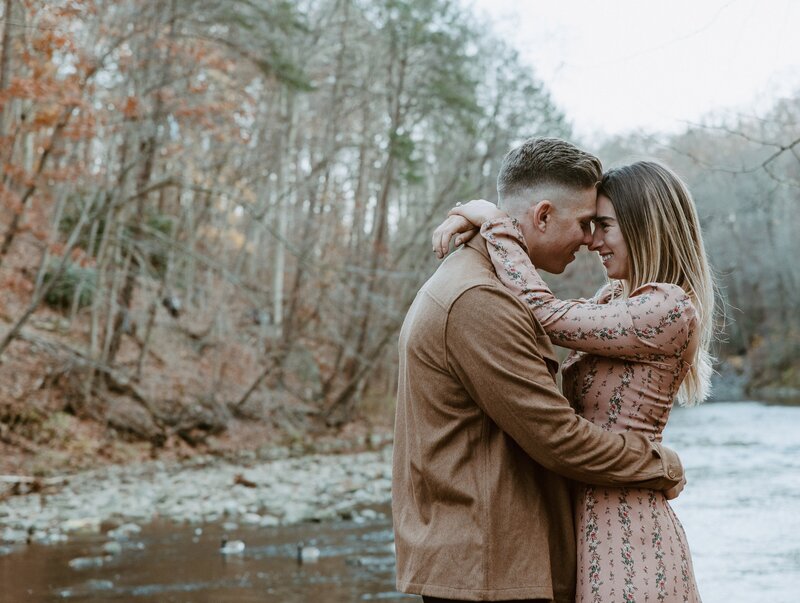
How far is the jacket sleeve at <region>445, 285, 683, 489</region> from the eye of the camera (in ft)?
7.45

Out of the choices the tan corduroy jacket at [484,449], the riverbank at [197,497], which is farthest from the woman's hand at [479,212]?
the riverbank at [197,497]

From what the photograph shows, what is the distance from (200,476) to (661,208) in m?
11.4

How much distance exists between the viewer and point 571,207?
2.61 m

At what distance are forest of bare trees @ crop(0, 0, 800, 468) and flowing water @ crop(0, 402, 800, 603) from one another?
3.33 meters

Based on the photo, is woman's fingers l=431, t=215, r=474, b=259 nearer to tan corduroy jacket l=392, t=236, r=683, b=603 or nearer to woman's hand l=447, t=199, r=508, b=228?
woman's hand l=447, t=199, r=508, b=228

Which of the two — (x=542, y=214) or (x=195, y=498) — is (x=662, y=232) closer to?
(x=542, y=214)

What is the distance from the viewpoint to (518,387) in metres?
2.27

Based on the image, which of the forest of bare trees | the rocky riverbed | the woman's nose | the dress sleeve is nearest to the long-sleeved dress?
the dress sleeve

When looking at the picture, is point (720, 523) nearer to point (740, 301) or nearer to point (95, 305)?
point (95, 305)

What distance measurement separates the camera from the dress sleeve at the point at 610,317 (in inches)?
96.9

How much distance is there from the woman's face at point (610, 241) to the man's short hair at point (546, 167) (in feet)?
0.30

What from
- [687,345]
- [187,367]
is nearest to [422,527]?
[687,345]

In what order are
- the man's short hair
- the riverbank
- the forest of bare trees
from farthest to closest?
1. the forest of bare trees
2. the riverbank
3. the man's short hair

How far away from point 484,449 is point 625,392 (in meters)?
0.46
